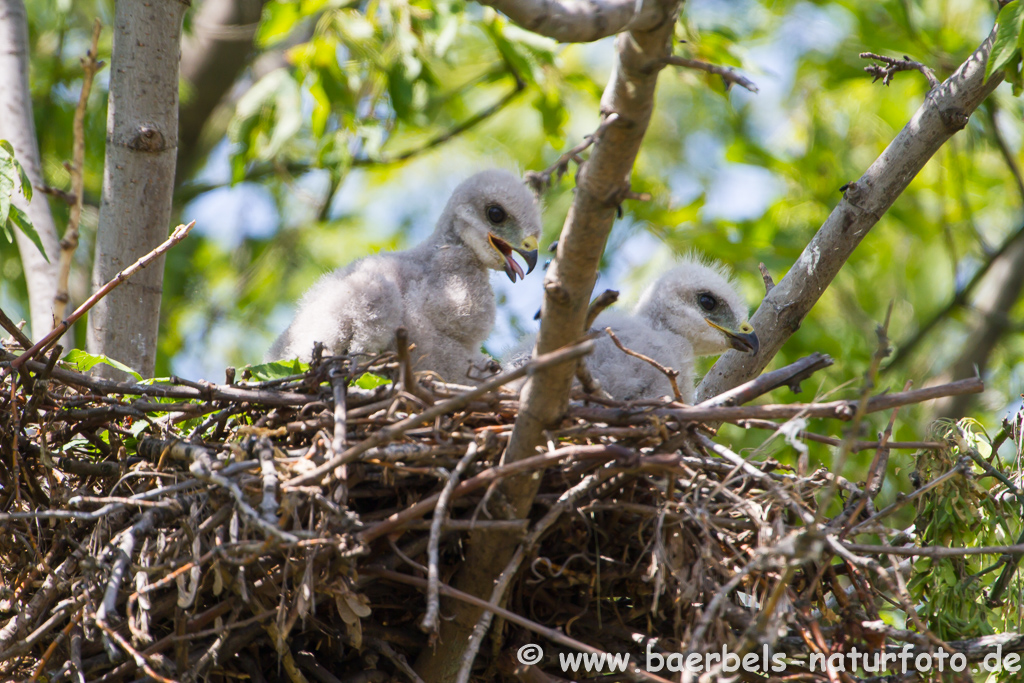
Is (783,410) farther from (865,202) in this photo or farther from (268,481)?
(865,202)

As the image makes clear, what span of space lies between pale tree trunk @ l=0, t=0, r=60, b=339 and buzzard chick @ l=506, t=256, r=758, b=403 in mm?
2078

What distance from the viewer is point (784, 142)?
30.4 ft

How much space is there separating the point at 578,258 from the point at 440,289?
1422 millimetres

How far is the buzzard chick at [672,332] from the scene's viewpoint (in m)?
3.35

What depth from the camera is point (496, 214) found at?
11.8ft

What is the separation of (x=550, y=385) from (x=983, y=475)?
145 cm

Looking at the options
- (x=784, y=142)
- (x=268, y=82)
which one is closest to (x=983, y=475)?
(x=268, y=82)

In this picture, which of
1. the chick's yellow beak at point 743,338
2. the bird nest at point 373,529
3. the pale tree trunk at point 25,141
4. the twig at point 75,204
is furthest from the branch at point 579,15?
the pale tree trunk at point 25,141

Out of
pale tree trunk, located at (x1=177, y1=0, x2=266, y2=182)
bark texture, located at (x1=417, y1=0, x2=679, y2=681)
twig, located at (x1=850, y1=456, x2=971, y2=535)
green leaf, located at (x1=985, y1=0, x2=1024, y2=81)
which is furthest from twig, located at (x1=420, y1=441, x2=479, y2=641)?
pale tree trunk, located at (x1=177, y1=0, x2=266, y2=182)

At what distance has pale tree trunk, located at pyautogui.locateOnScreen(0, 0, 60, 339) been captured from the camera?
4.07m

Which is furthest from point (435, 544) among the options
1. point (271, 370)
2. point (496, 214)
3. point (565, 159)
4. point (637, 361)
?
point (496, 214)

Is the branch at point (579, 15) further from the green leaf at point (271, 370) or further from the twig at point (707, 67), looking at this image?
the green leaf at point (271, 370)

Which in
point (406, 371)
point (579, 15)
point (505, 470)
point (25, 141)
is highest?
point (25, 141)

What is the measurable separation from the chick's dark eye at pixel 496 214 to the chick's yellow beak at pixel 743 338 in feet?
3.26
